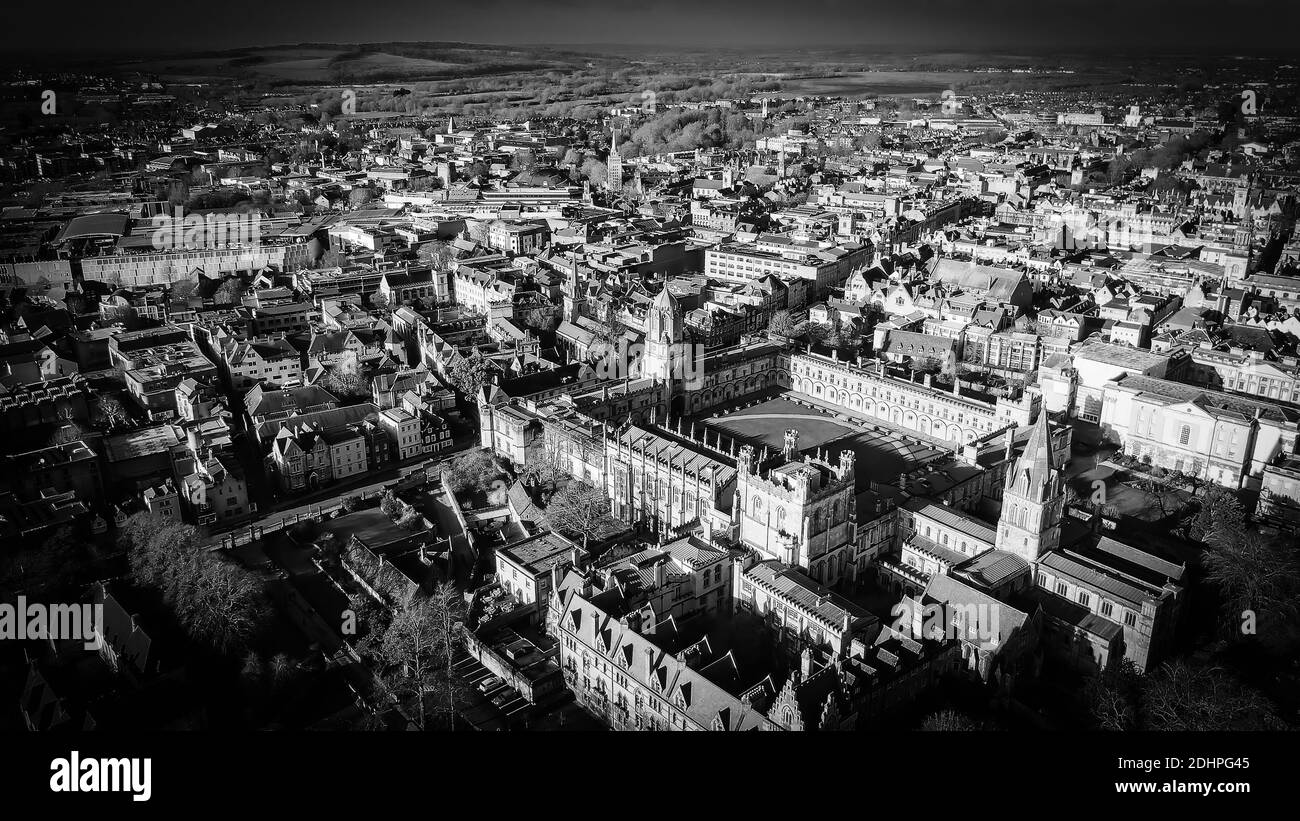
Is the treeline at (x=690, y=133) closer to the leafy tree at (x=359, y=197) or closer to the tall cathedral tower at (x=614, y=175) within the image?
the tall cathedral tower at (x=614, y=175)

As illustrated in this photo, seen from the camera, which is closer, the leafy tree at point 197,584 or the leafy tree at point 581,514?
the leafy tree at point 197,584

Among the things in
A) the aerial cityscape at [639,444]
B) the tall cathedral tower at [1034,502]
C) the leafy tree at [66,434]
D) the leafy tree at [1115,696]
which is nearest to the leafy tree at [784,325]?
the aerial cityscape at [639,444]

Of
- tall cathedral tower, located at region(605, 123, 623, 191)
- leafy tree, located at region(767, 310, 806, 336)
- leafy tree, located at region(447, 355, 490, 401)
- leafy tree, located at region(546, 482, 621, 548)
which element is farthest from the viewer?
tall cathedral tower, located at region(605, 123, 623, 191)

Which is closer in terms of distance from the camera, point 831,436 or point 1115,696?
point 1115,696

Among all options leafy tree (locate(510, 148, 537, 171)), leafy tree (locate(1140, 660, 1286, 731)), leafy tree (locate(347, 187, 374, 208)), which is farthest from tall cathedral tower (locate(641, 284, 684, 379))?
leafy tree (locate(510, 148, 537, 171))

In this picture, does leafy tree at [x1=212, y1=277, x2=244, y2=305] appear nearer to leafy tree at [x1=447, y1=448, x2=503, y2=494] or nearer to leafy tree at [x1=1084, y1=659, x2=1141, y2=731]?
leafy tree at [x1=447, y1=448, x2=503, y2=494]

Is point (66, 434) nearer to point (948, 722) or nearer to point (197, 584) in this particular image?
point (197, 584)

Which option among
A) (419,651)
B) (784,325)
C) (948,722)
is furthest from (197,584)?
(784,325)
